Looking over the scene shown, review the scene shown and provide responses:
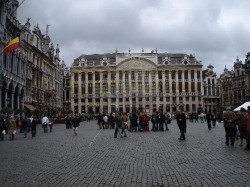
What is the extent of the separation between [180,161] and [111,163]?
2.30m

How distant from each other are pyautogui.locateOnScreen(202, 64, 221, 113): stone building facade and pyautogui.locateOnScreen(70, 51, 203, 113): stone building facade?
265 inches

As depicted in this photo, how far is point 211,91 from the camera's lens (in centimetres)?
10294

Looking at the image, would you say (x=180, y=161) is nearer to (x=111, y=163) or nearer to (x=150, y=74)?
(x=111, y=163)

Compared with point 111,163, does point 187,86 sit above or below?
above

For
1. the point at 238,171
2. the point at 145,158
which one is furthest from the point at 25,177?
the point at 238,171

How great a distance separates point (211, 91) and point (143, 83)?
2422 centimetres

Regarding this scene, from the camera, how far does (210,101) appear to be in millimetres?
102812

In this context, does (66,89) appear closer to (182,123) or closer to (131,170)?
(182,123)

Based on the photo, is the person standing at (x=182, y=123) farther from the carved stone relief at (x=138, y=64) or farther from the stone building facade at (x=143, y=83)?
the carved stone relief at (x=138, y=64)

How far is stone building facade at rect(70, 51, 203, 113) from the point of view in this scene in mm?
95188

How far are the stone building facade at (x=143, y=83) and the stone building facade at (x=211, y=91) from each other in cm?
672

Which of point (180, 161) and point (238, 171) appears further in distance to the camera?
point (180, 161)

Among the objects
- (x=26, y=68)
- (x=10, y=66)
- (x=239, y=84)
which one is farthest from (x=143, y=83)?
(x=10, y=66)

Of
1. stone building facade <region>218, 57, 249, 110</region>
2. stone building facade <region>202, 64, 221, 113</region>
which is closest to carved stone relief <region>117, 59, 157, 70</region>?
stone building facade <region>202, 64, 221, 113</region>
